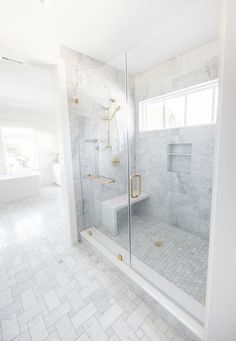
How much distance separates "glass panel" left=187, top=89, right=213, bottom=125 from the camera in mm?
2121

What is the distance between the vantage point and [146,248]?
2082mm

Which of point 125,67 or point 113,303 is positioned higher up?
point 125,67

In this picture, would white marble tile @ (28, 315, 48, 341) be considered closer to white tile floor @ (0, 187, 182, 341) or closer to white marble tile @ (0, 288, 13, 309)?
white tile floor @ (0, 187, 182, 341)

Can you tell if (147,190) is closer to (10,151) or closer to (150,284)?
(150,284)

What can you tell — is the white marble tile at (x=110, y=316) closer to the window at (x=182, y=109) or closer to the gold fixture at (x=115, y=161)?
the gold fixture at (x=115, y=161)

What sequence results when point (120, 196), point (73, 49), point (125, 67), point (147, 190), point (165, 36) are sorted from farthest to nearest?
point (147, 190)
point (120, 196)
point (125, 67)
point (73, 49)
point (165, 36)

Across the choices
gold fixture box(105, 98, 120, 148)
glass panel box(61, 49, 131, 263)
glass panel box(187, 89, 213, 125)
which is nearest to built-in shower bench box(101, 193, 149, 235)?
glass panel box(61, 49, 131, 263)

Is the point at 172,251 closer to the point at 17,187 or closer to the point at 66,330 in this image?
the point at 66,330

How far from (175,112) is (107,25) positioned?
150 cm

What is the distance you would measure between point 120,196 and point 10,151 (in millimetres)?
4467

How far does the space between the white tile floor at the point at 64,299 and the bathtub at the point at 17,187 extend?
75.4 inches

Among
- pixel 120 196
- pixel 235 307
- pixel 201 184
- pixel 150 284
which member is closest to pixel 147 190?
pixel 120 196

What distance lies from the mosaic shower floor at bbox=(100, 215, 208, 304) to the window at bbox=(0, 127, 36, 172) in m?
4.40

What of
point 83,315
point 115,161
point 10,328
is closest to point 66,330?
point 83,315
